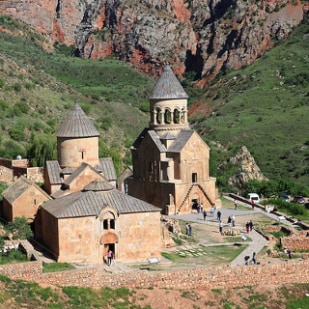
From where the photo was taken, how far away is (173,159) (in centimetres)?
4697

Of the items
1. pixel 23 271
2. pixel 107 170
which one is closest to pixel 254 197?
pixel 107 170

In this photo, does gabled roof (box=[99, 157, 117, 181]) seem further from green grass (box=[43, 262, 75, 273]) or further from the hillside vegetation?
the hillside vegetation

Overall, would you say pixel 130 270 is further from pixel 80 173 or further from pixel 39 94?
pixel 39 94

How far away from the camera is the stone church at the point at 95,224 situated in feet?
113

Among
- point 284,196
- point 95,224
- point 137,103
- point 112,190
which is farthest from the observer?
point 137,103

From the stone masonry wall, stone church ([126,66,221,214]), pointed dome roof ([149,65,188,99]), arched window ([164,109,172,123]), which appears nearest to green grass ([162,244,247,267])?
the stone masonry wall

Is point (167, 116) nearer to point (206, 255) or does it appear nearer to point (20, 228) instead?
point (206, 255)

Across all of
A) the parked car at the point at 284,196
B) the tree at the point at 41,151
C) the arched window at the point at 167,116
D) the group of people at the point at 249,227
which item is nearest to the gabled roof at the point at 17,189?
the tree at the point at 41,151

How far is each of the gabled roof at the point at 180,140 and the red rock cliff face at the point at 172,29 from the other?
208 ft

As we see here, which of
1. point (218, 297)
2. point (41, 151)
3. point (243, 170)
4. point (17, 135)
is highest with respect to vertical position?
point (17, 135)

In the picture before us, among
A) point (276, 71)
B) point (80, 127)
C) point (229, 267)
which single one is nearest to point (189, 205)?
point (80, 127)

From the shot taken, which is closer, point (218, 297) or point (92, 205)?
point (218, 297)

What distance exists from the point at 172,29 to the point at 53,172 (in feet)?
292

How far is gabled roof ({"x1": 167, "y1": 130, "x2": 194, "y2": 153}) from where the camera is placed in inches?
1842
